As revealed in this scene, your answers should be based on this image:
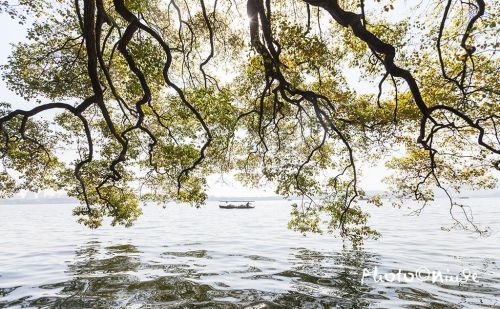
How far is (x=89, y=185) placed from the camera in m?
16.4

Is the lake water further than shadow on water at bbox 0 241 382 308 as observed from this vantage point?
Yes

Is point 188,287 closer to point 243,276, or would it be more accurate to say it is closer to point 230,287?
point 230,287

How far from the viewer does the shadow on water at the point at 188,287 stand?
928 cm

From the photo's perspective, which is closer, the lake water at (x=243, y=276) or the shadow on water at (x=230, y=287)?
the shadow on water at (x=230, y=287)

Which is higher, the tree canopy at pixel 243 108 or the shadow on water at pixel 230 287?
the tree canopy at pixel 243 108

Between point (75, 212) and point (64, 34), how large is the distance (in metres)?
8.75

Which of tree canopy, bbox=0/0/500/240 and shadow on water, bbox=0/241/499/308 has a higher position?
tree canopy, bbox=0/0/500/240

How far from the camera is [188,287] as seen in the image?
35.8ft

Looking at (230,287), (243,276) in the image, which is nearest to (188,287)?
(230,287)

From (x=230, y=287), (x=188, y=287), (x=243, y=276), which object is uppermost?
(x=243, y=276)

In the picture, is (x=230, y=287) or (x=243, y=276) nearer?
(x=230, y=287)

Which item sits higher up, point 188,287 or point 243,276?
point 243,276

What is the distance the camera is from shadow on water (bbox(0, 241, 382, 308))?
928 cm

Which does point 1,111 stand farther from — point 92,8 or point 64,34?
point 92,8
